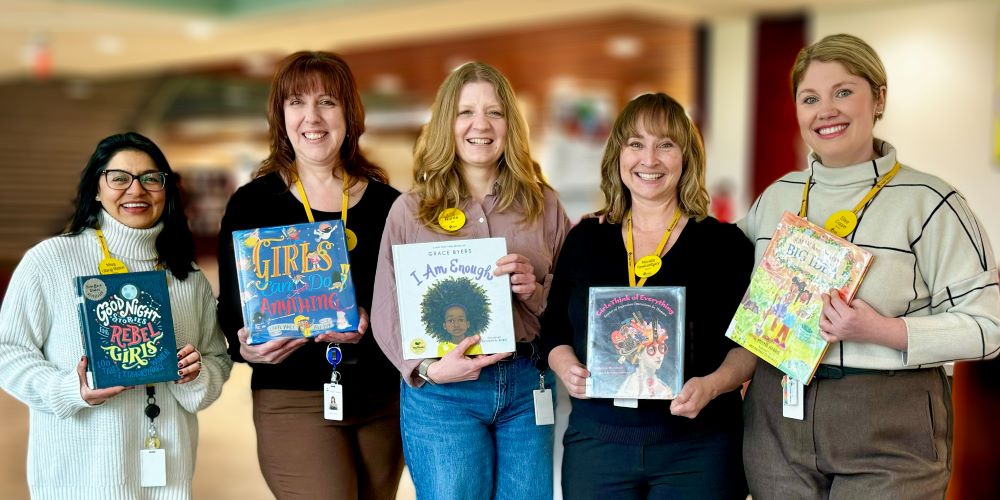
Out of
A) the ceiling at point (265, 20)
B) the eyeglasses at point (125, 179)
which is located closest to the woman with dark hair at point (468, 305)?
the eyeglasses at point (125, 179)

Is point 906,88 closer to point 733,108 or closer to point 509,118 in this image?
point 733,108

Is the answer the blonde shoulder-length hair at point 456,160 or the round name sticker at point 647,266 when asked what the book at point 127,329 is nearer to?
the blonde shoulder-length hair at point 456,160

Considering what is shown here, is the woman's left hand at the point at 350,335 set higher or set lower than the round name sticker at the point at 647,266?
lower

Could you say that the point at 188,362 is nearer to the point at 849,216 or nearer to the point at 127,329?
the point at 127,329

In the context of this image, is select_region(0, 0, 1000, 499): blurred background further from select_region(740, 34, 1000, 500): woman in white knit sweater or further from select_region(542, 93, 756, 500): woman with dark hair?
select_region(740, 34, 1000, 500): woman in white knit sweater

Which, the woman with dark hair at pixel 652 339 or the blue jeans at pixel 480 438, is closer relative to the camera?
the woman with dark hair at pixel 652 339

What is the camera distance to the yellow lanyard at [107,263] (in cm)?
218

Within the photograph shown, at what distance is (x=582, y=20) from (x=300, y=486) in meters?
10.1

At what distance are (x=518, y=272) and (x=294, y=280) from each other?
59 centimetres

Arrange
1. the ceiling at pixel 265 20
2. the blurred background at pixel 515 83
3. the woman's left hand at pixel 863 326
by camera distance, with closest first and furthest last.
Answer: the woman's left hand at pixel 863 326 < the blurred background at pixel 515 83 < the ceiling at pixel 265 20

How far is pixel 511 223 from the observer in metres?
2.38

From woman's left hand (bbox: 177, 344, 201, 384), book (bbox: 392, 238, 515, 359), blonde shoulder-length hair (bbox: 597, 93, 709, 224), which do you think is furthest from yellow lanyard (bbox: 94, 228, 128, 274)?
blonde shoulder-length hair (bbox: 597, 93, 709, 224)

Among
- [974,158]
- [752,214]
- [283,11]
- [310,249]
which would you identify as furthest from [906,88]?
[310,249]

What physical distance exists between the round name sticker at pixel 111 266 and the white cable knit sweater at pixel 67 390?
24 millimetres
